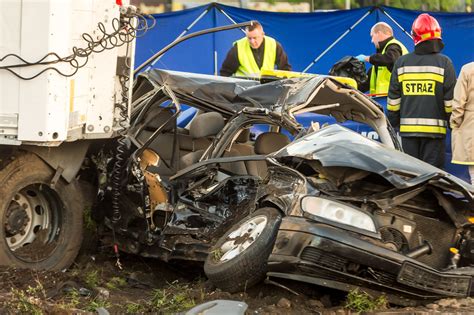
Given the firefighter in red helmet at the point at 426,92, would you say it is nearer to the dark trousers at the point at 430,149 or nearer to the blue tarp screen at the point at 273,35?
the dark trousers at the point at 430,149

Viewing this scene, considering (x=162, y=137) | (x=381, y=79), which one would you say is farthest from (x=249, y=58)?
(x=162, y=137)

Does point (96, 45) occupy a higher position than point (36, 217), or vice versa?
point (96, 45)

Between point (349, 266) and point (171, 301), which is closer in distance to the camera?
point (349, 266)

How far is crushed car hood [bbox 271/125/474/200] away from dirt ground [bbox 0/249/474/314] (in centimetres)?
74

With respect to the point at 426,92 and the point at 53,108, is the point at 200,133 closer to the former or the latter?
the point at 53,108

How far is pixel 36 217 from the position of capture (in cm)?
647

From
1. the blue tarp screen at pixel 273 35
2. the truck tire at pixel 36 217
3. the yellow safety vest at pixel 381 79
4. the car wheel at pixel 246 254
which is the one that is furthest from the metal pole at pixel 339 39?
the car wheel at pixel 246 254

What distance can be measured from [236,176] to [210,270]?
1.16 m

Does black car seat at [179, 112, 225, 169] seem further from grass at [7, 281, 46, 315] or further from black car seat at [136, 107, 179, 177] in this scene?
grass at [7, 281, 46, 315]

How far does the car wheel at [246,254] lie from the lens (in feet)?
16.5

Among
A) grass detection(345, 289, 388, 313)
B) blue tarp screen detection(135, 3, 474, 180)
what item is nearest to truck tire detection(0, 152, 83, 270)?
grass detection(345, 289, 388, 313)

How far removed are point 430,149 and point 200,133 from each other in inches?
130

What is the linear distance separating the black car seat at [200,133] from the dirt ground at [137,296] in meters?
0.92

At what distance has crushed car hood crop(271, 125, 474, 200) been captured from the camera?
4934 millimetres
